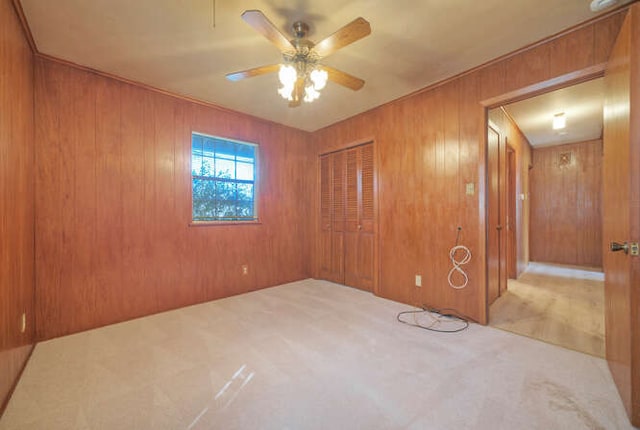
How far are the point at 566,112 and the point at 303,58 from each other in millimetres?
4368

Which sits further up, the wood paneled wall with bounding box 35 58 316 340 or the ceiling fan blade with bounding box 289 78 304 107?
the ceiling fan blade with bounding box 289 78 304 107

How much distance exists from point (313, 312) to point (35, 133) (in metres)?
3.23

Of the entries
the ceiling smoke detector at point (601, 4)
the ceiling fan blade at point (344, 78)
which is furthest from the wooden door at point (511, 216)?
the ceiling fan blade at point (344, 78)

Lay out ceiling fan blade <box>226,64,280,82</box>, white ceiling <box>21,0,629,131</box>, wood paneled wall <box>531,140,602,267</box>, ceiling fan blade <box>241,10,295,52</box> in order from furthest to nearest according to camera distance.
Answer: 1. wood paneled wall <box>531,140,602,267</box>
2. ceiling fan blade <box>226,64,280,82</box>
3. white ceiling <box>21,0,629,131</box>
4. ceiling fan blade <box>241,10,295,52</box>

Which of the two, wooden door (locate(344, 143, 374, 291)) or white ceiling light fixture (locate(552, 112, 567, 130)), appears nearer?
wooden door (locate(344, 143, 374, 291))

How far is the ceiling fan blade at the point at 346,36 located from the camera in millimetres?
1572

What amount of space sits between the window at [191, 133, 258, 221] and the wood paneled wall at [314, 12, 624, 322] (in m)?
1.87

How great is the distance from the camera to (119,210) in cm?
284

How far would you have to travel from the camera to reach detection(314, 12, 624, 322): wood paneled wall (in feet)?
7.38

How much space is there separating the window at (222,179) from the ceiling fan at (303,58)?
1.67 meters

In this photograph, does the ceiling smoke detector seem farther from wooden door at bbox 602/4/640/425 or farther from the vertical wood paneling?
the vertical wood paneling

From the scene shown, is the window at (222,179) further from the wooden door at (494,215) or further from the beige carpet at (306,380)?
the wooden door at (494,215)

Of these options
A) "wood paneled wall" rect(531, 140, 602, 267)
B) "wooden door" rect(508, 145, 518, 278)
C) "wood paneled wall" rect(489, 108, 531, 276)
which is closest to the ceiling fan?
"wood paneled wall" rect(489, 108, 531, 276)

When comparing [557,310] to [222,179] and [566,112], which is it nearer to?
[566,112]
